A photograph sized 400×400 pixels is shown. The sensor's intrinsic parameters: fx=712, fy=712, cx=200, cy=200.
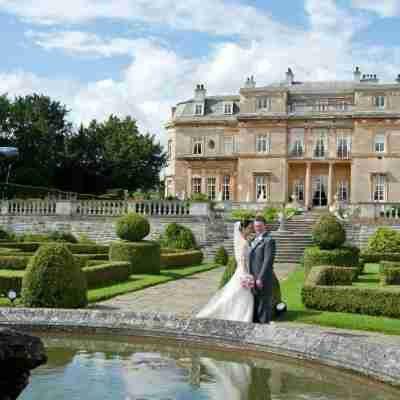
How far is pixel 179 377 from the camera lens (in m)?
Answer: 8.38

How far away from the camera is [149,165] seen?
185 ft

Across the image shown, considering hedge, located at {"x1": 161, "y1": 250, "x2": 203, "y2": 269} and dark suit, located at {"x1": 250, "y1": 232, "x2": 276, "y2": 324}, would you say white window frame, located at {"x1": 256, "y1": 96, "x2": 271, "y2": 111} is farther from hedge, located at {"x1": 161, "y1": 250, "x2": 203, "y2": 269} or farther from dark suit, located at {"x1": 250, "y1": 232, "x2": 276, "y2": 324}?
dark suit, located at {"x1": 250, "y1": 232, "x2": 276, "y2": 324}

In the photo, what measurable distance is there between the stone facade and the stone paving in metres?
27.3

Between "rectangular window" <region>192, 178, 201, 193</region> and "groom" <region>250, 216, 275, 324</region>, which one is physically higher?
"rectangular window" <region>192, 178, 201, 193</region>

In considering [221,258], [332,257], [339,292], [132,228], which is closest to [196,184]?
[221,258]

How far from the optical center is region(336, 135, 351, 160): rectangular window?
48.4m

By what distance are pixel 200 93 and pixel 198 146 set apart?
4517mm

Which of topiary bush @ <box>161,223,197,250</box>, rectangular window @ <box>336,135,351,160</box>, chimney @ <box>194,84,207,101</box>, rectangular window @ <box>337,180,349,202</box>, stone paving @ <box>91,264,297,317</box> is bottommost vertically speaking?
stone paving @ <box>91,264,297,317</box>

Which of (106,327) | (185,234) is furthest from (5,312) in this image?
(185,234)

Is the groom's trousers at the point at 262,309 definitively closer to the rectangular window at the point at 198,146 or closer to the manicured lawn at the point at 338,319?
the manicured lawn at the point at 338,319

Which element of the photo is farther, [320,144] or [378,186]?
[320,144]

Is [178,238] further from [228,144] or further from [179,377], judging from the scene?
[228,144]

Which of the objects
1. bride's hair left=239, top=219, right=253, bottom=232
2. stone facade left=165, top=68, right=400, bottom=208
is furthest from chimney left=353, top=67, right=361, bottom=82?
bride's hair left=239, top=219, right=253, bottom=232

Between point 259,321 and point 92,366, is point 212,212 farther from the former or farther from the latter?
point 92,366
